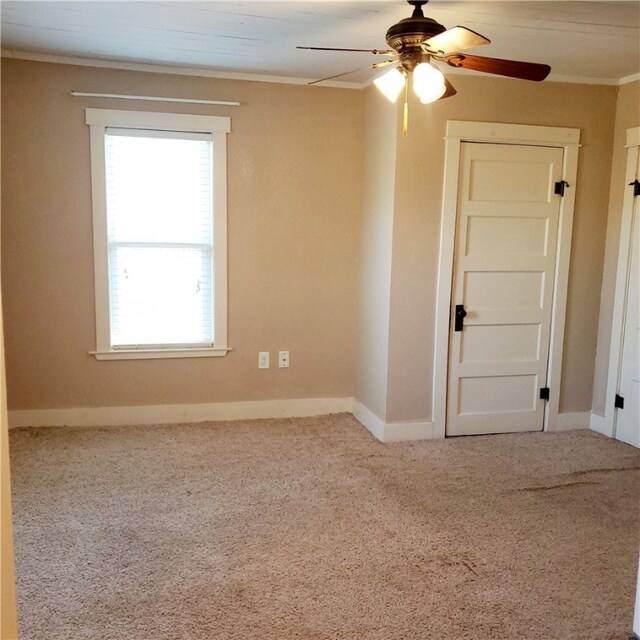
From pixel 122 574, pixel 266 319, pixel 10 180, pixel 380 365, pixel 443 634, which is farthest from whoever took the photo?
pixel 266 319

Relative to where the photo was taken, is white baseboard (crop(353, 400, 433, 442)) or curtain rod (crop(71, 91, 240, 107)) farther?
white baseboard (crop(353, 400, 433, 442))

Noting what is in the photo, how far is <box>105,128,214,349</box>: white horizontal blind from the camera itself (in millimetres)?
4102

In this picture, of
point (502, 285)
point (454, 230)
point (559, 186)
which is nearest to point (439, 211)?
point (454, 230)

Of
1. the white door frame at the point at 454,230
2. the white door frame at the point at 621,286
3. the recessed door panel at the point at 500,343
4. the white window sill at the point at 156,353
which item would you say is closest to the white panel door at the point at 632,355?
the white door frame at the point at 621,286

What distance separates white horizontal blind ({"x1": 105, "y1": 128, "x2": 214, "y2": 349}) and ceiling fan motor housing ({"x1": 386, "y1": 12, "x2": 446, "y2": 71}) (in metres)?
1.93

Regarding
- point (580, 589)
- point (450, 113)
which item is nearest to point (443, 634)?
point (580, 589)

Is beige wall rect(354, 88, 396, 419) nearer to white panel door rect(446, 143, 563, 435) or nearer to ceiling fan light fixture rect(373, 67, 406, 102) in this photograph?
white panel door rect(446, 143, 563, 435)

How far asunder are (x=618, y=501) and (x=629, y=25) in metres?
2.45

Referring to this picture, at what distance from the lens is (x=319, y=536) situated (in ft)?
9.25

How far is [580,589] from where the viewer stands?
2439mm

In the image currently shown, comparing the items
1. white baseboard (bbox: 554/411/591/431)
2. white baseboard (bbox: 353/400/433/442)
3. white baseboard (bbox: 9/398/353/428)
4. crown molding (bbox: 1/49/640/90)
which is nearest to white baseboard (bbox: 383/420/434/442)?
white baseboard (bbox: 353/400/433/442)

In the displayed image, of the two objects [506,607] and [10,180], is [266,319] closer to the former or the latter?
[10,180]

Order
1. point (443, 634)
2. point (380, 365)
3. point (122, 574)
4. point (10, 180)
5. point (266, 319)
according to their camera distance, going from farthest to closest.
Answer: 1. point (266, 319)
2. point (380, 365)
3. point (10, 180)
4. point (122, 574)
5. point (443, 634)

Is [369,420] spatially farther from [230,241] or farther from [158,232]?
[158,232]
